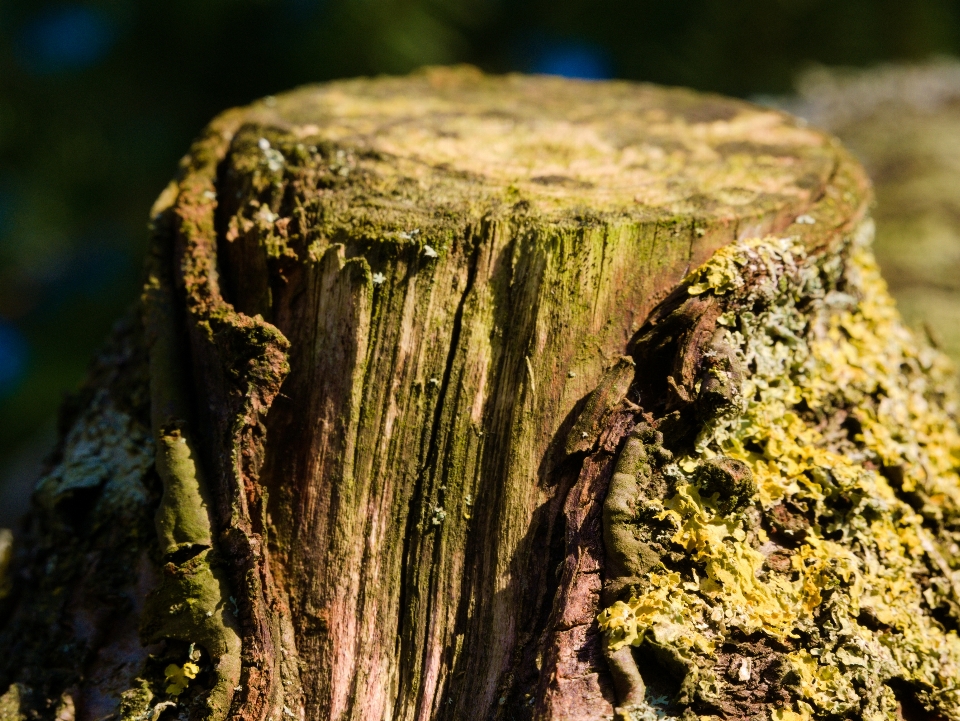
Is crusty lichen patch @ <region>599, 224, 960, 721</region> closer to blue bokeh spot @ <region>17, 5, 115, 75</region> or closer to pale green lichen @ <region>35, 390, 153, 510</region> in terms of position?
pale green lichen @ <region>35, 390, 153, 510</region>

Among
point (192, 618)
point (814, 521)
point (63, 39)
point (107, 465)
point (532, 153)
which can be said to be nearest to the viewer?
point (192, 618)

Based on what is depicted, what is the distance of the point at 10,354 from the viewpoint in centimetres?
678

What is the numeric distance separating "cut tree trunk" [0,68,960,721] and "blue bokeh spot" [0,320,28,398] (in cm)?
572

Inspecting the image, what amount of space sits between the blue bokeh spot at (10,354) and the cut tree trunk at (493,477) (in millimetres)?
5720

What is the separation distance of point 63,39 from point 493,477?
6521 mm

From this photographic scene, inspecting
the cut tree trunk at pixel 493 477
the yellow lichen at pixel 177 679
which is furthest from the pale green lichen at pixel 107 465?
the yellow lichen at pixel 177 679

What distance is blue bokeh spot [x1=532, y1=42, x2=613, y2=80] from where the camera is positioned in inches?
267

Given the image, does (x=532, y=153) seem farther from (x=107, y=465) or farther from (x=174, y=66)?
(x=174, y=66)

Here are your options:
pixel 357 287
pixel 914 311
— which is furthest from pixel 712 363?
pixel 914 311

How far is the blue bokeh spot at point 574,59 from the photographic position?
6781mm

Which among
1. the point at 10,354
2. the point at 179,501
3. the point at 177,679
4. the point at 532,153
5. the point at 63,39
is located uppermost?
the point at 63,39

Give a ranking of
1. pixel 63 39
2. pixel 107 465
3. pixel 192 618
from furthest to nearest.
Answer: pixel 63 39 < pixel 107 465 < pixel 192 618

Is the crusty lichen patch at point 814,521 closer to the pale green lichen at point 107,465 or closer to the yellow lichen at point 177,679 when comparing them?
the yellow lichen at point 177,679

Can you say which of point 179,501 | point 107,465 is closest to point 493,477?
point 179,501
